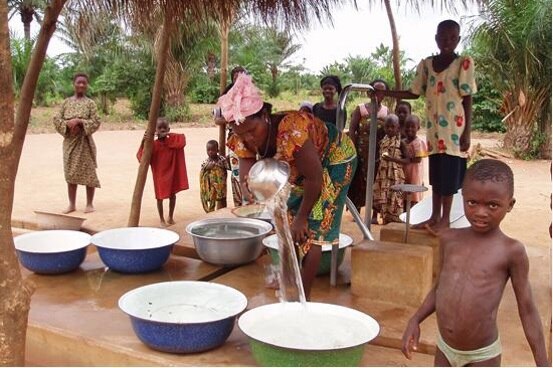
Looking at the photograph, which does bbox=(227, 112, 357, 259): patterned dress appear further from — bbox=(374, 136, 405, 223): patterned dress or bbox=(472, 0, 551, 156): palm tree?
bbox=(472, 0, 551, 156): palm tree

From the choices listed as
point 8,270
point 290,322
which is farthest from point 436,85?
point 8,270

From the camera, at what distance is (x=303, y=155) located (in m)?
2.38

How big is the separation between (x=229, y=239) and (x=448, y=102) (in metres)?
1.40

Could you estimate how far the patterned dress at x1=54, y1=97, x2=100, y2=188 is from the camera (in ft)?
18.1

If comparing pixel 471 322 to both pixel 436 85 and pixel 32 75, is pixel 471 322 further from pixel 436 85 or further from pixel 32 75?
pixel 32 75

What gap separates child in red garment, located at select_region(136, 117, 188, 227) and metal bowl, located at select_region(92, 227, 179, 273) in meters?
1.58

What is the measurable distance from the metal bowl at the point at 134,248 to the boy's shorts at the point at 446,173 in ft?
4.88

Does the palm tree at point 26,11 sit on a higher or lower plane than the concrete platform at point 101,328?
higher

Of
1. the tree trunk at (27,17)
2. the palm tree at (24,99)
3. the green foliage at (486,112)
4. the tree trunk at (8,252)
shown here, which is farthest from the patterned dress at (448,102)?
the tree trunk at (27,17)

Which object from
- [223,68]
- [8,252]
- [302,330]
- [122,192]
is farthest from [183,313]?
[122,192]

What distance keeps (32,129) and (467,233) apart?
15.3 m

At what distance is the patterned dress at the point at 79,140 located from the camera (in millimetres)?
5520

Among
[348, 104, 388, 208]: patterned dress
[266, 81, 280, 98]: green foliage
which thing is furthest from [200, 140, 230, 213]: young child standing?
[266, 81, 280, 98]: green foliage

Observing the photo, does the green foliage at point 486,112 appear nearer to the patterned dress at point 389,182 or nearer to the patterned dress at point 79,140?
the patterned dress at point 389,182
